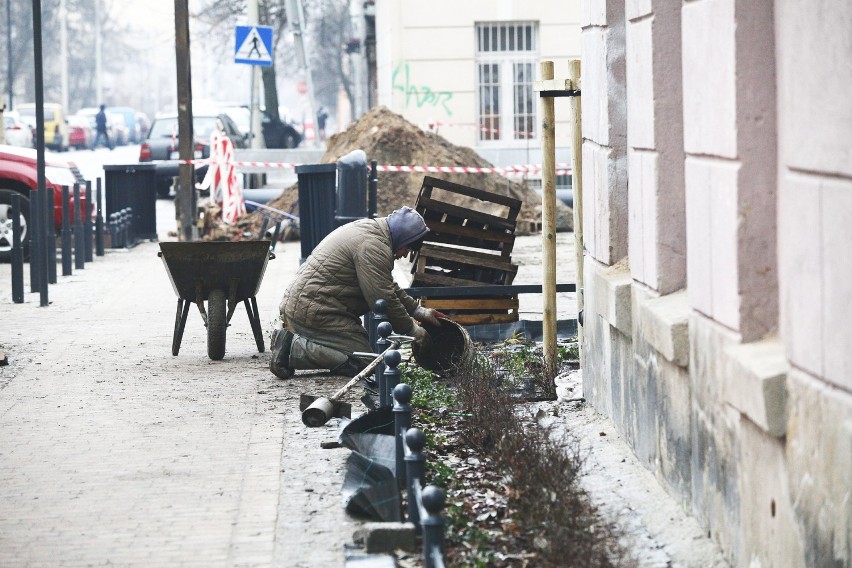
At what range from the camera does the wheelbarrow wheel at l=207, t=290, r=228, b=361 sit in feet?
35.2

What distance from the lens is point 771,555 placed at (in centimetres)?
481

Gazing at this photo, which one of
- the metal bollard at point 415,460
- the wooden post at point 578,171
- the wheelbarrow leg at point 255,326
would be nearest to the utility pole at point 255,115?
the wheelbarrow leg at point 255,326

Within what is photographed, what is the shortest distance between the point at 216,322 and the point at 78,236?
25.0ft

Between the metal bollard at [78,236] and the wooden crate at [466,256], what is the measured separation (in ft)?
23.0

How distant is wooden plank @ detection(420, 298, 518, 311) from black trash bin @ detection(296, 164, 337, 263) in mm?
3787

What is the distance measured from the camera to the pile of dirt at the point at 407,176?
2198 centimetres

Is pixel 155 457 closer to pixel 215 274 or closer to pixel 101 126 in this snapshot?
pixel 215 274

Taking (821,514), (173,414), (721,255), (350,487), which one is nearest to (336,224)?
(173,414)

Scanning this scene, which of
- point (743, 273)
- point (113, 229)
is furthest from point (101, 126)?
point (743, 273)

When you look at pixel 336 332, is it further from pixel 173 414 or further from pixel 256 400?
pixel 173 414

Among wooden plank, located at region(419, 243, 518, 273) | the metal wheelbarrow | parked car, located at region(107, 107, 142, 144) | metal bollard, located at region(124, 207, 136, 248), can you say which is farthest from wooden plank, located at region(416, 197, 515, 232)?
parked car, located at region(107, 107, 142, 144)

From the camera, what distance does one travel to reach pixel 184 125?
21141mm

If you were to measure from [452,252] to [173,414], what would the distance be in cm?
352

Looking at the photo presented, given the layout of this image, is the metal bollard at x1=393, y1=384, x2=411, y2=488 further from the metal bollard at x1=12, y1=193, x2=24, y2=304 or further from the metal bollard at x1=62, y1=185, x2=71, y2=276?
the metal bollard at x1=62, y1=185, x2=71, y2=276
